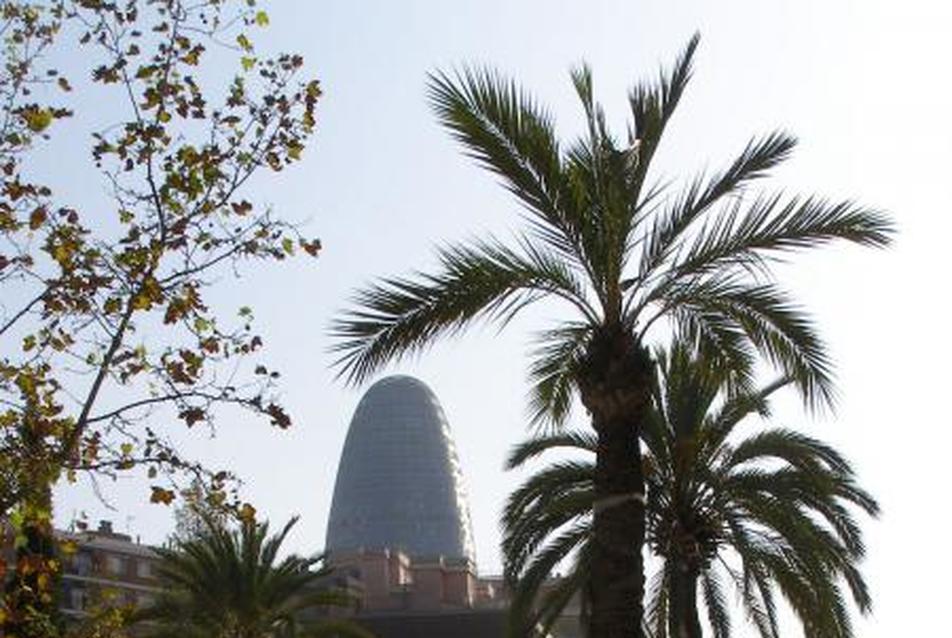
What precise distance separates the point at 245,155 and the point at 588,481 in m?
12.0

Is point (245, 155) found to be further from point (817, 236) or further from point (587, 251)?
point (817, 236)

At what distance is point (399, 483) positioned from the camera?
563ft

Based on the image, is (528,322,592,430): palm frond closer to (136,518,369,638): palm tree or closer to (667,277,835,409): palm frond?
(667,277,835,409): palm frond

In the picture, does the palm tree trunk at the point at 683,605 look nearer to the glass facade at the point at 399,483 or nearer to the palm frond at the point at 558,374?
the palm frond at the point at 558,374

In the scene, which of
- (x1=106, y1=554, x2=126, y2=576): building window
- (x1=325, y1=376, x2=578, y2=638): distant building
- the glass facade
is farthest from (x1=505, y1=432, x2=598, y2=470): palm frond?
the glass facade

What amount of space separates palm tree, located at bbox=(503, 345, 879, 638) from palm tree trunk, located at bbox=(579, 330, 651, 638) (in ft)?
22.6

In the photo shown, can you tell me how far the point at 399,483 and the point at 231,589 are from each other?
5623 inches

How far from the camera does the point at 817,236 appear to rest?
13.4 m

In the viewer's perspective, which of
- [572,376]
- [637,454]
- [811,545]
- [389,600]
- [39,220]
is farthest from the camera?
[389,600]

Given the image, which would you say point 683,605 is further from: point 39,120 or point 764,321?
point 39,120

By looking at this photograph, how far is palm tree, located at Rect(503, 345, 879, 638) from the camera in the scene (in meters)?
19.8

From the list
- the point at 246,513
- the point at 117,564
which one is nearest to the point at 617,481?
the point at 246,513

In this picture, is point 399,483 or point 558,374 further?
point 399,483

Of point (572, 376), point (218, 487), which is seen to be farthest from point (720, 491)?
point (218, 487)
